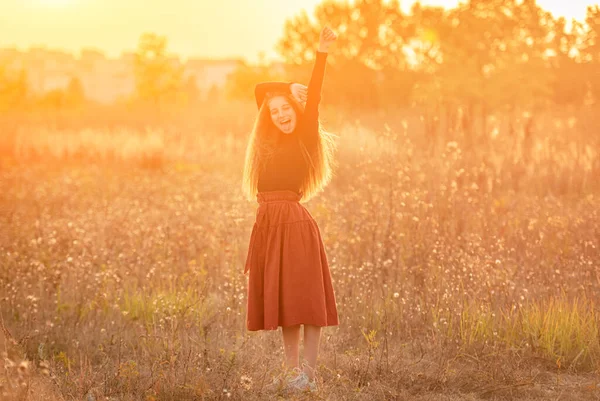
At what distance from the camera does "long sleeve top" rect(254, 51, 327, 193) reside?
15.1 ft

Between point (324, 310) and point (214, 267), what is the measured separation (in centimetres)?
299

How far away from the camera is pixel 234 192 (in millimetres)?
11383

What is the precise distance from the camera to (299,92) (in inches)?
184

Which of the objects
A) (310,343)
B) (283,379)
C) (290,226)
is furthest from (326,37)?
(283,379)

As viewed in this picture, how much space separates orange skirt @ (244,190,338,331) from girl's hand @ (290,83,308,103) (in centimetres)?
61

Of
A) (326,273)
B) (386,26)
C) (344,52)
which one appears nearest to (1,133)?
(326,273)

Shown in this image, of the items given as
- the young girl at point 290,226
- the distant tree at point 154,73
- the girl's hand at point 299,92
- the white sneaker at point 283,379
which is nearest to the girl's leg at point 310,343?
the young girl at point 290,226

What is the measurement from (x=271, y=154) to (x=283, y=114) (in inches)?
10.6

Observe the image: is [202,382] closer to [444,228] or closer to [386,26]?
[444,228]

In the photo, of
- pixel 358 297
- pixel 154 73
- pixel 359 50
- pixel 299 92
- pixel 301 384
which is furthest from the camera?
pixel 154 73

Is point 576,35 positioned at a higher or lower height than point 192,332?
higher

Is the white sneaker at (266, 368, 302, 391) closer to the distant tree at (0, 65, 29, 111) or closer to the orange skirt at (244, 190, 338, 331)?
the orange skirt at (244, 190, 338, 331)

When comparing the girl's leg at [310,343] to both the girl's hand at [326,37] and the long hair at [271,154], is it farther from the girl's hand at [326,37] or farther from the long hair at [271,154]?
the girl's hand at [326,37]

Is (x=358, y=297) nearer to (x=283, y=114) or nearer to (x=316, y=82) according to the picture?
(x=283, y=114)
